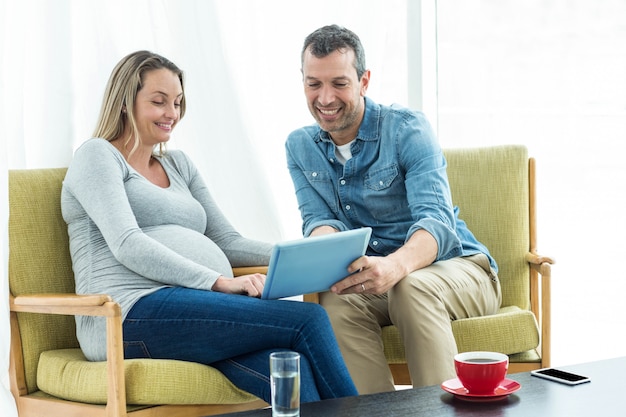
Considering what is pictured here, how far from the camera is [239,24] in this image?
124 inches

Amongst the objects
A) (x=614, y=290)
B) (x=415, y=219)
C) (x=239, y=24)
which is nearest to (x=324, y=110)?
(x=415, y=219)

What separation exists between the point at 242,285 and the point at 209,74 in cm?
114

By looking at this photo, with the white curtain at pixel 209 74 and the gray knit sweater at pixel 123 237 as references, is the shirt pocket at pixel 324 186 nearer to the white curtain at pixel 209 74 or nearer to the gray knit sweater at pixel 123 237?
the gray knit sweater at pixel 123 237

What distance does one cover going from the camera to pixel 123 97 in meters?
2.44

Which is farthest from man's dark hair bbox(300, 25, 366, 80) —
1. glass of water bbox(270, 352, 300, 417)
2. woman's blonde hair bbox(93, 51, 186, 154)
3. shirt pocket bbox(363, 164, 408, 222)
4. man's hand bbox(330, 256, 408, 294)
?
glass of water bbox(270, 352, 300, 417)

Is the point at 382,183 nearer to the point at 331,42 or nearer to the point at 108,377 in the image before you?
the point at 331,42

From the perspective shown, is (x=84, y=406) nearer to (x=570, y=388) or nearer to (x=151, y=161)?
(x=151, y=161)

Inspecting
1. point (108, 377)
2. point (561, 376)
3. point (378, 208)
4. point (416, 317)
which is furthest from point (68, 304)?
point (561, 376)

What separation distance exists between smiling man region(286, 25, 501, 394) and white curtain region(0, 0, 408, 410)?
Answer: 0.46m

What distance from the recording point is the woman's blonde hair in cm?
243

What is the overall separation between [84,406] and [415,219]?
1066mm

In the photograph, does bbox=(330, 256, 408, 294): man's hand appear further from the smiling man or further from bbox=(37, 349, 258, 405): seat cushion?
bbox=(37, 349, 258, 405): seat cushion

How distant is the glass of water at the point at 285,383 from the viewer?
1.44 meters

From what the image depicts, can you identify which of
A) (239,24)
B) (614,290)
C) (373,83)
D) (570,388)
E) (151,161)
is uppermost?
(239,24)
